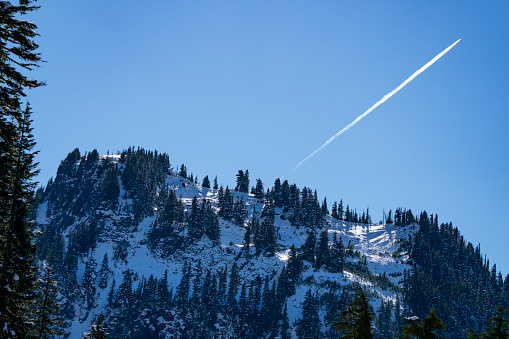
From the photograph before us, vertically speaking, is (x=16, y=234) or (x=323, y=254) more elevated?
(x=323, y=254)

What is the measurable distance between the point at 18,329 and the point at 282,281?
495 ft

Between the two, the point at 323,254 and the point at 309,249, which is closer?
the point at 323,254

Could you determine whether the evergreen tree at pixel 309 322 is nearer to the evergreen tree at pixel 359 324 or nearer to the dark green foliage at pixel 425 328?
the evergreen tree at pixel 359 324

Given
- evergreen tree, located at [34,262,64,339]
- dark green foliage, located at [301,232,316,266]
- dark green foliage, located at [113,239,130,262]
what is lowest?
evergreen tree, located at [34,262,64,339]

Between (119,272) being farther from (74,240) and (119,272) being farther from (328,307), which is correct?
(328,307)

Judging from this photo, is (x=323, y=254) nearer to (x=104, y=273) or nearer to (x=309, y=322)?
(x=309, y=322)

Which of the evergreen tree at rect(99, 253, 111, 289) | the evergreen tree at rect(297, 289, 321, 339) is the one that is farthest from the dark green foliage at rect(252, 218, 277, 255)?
the evergreen tree at rect(99, 253, 111, 289)

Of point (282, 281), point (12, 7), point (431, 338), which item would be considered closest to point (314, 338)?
point (282, 281)

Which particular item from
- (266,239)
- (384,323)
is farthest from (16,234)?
(266,239)

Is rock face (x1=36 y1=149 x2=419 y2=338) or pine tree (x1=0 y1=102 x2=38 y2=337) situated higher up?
rock face (x1=36 y1=149 x2=419 y2=338)

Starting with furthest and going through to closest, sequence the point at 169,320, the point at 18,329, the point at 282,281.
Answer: the point at 282,281 → the point at 169,320 → the point at 18,329

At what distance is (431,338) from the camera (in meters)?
25.0

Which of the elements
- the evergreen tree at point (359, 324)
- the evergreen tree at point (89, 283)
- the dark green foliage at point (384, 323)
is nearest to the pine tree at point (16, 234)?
the evergreen tree at point (359, 324)

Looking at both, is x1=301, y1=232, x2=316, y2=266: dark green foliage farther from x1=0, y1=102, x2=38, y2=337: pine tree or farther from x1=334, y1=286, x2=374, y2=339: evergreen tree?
x1=0, y1=102, x2=38, y2=337: pine tree
